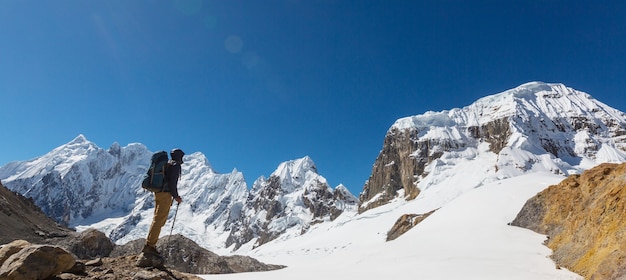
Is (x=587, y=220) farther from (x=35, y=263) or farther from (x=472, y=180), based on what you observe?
(x=472, y=180)

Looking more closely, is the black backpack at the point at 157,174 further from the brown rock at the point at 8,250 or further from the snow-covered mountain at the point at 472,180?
the snow-covered mountain at the point at 472,180

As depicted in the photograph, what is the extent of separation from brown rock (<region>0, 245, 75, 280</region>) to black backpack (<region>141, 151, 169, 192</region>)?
6.24ft

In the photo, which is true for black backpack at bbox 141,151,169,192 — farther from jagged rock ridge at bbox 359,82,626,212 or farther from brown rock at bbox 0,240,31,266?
jagged rock ridge at bbox 359,82,626,212

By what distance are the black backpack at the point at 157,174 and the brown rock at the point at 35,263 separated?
190 cm

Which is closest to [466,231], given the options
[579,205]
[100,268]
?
[579,205]

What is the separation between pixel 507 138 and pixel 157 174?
120 metres

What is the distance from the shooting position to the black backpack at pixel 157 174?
22.5 ft

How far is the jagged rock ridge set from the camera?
9612 cm

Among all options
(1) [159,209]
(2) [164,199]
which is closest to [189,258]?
(1) [159,209]

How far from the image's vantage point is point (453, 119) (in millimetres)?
135000

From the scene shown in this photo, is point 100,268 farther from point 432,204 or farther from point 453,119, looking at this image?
point 453,119

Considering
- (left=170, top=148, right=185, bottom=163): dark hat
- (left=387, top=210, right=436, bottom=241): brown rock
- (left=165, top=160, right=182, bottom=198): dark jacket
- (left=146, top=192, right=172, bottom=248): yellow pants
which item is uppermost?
(left=387, top=210, right=436, bottom=241): brown rock

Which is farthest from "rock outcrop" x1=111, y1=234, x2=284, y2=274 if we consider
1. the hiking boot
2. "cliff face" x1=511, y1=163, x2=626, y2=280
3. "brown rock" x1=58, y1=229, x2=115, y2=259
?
"cliff face" x1=511, y1=163, x2=626, y2=280

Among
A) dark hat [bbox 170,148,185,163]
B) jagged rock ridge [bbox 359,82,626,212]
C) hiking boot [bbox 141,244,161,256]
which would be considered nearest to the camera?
hiking boot [bbox 141,244,161,256]
